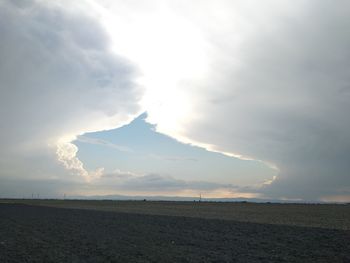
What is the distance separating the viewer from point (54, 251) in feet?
78.0

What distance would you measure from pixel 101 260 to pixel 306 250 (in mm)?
13402

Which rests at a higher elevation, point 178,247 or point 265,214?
point 265,214

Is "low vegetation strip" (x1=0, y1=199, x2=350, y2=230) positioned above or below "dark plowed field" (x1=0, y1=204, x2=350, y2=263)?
above

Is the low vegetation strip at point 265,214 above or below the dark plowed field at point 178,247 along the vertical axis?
above

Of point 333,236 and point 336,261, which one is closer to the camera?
point 336,261

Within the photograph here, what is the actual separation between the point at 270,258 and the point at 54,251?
40.7 feet

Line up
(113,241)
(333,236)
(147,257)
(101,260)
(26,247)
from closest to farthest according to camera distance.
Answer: (101,260) < (147,257) < (26,247) < (113,241) < (333,236)

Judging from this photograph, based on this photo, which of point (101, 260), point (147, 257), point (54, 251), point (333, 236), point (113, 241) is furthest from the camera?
point (333, 236)

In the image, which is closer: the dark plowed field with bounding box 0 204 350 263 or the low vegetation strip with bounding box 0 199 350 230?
the dark plowed field with bounding box 0 204 350 263

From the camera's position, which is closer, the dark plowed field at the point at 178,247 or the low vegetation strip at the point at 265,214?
the dark plowed field at the point at 178,247

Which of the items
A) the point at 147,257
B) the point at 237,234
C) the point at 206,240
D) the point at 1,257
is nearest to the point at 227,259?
the point at 147,257

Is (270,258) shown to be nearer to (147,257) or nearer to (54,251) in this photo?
(147,257)

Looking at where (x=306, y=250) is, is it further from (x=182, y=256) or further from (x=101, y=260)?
(x=101, y=260)

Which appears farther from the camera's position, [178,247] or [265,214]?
[265,214]
